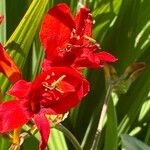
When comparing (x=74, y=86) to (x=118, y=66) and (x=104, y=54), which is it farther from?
(x=118, y=66)

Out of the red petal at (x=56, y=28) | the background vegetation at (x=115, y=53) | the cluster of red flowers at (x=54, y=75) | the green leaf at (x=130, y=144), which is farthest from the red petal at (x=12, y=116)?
the background vegetation at (x=115, y=53)

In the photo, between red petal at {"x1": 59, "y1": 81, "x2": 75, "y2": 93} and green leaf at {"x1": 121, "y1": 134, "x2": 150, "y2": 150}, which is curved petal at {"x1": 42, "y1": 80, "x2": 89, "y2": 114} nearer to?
red petal at {"x1": 59, "y1": 81, "x2": 75, "y2": 93}

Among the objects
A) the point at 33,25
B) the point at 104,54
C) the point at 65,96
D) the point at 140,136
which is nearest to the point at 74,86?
the point at 65,96

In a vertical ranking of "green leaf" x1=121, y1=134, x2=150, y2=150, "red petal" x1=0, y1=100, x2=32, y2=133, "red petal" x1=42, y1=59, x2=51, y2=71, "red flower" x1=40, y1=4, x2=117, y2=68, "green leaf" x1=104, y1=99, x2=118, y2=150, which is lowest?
"green leaf" x1=104, y1=99, x2=118, y2=150

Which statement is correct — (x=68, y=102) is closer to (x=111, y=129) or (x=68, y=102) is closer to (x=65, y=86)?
(x=65, y=86)

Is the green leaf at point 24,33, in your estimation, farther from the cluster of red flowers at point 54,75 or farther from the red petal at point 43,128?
the red petal at point 43,128

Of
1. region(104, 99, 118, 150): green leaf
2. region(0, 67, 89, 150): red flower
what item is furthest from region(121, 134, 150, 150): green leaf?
region(0, 67, 89, 150): red flower
